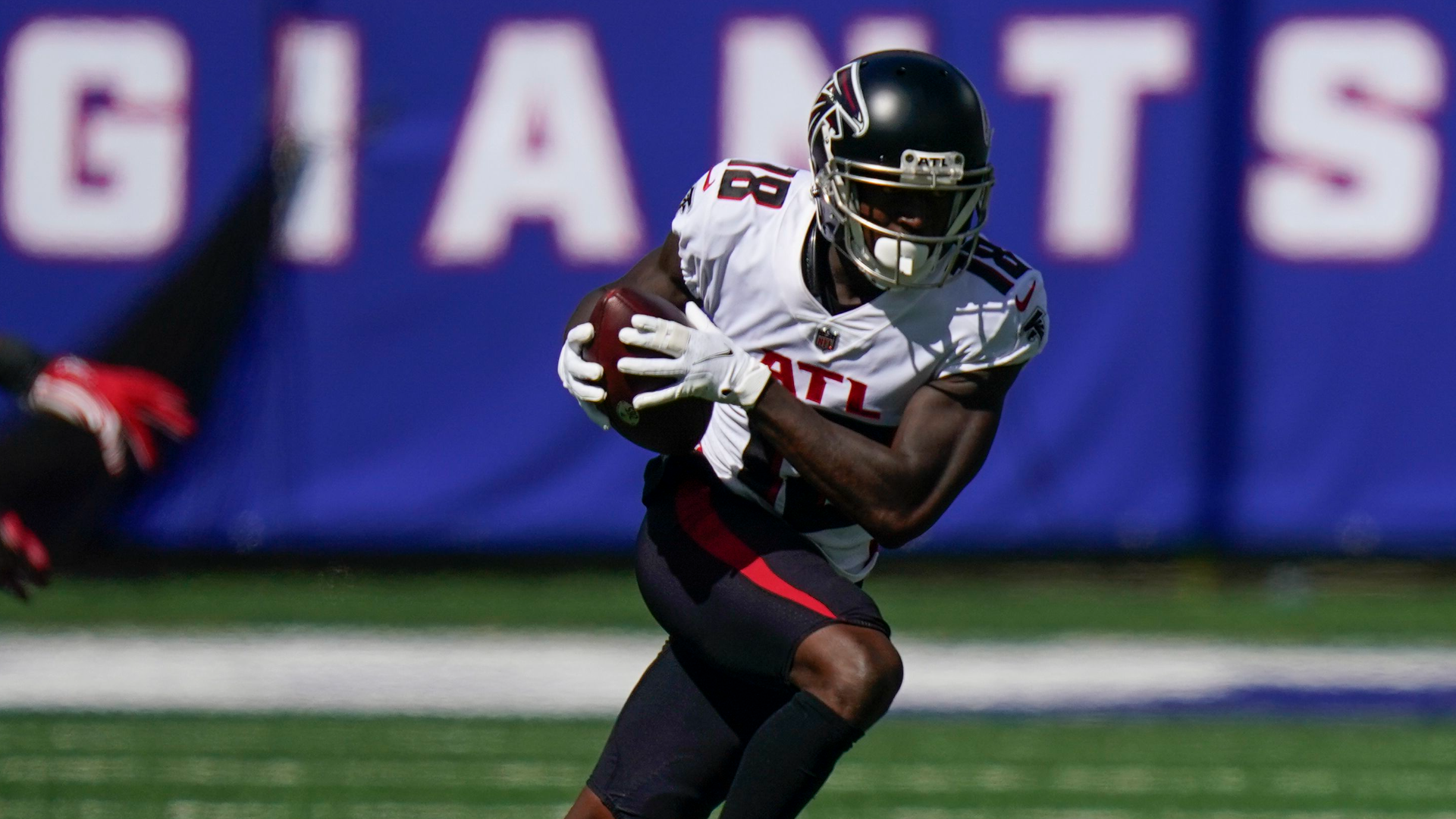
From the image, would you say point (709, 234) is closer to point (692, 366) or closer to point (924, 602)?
point (692, 366)

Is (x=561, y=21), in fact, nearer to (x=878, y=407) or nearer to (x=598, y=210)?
(x=598, y=210)

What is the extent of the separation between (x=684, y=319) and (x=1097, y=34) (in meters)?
5.13

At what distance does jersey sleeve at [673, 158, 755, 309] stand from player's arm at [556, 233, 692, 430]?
34 millimetres

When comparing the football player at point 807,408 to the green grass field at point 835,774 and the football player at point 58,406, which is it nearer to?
the football player at point 58,406

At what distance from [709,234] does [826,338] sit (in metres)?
0.23

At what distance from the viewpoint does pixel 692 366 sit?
2.71 metres

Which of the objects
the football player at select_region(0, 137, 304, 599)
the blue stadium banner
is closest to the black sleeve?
the football player at select_region(0, 137, 304, 599)

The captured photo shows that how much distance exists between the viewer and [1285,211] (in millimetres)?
7527

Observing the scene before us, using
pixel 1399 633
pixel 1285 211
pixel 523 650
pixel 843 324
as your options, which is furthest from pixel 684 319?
pixel 1285 211

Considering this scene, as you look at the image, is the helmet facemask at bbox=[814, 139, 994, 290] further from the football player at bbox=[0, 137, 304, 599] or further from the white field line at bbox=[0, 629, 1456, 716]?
the football player at bbox=[0, 137, 304, 599]

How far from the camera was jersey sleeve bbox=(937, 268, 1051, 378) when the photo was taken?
9.51 ft

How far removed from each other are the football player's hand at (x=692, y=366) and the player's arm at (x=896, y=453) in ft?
0.12

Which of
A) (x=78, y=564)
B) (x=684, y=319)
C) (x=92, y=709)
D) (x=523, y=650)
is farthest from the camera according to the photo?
(x=78, y=564)

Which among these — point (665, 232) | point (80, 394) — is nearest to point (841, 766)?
point (80, 394)
